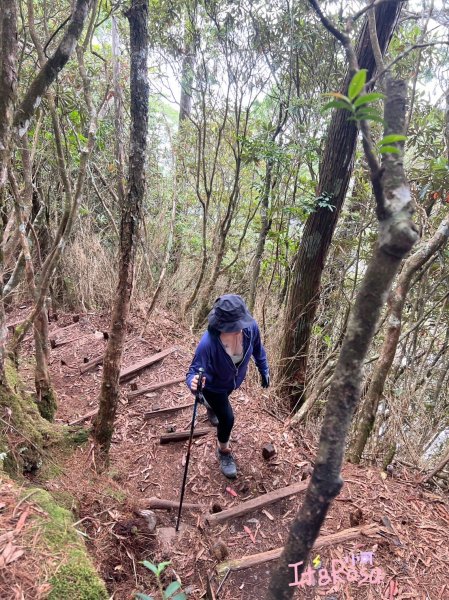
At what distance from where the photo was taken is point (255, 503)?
3.17 metres

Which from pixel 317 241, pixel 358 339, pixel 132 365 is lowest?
pixel 132 365

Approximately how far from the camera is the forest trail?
246 cm

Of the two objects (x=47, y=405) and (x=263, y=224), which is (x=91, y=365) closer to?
(x=47, y=405)

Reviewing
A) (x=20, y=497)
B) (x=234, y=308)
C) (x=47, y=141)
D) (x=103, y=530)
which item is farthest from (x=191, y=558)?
(x=47, y=141)

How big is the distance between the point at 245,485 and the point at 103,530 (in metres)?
1.35

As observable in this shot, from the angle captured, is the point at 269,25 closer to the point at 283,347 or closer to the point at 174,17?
the point at 174,17

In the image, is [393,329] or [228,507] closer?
[228,507]

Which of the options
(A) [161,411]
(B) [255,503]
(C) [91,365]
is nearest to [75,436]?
(A) [161,411]

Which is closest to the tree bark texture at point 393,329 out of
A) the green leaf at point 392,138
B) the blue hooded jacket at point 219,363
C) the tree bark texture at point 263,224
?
the blue hooded jacket at point 219,363

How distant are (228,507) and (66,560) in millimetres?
1806

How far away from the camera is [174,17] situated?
6.10 metres

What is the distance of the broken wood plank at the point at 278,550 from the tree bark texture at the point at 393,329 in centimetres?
109

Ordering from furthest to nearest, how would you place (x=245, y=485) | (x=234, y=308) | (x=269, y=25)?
(x=269, y=25) → (x=245, y=485) → (x=234, y=308)

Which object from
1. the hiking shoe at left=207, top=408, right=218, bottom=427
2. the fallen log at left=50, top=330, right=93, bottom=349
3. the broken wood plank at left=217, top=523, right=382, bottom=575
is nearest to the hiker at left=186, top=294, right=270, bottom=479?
the hiking shoe at left=207, top=408, right=218, bottom=427
